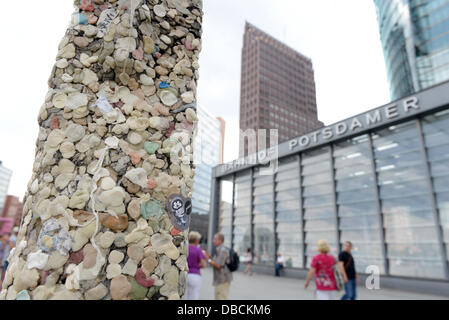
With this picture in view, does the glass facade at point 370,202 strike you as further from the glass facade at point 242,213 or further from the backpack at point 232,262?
the backpack at point 232,262

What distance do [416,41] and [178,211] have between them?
48877mm

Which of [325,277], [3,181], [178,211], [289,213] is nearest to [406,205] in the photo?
[289,213]

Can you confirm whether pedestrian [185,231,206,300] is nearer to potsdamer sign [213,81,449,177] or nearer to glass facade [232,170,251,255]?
potsdamer sign [213,81,449,177]

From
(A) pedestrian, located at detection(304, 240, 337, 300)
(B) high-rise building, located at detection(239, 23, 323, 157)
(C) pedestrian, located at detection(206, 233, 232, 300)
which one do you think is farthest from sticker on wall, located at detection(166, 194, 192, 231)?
(B) high-rise building, located at detection(239, 23, 323, 157)

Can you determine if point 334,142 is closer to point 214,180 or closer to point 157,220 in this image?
point 214,180

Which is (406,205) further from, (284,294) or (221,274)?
(221,274)

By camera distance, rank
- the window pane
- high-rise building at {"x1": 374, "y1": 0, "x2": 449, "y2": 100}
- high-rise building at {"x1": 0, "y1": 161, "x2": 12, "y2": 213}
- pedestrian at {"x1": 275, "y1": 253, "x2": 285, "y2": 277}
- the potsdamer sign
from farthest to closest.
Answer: high-rise building at {"x1": 0, "y1": 161, "x2": 12, "y2": 213}
high-rise building at {"x1": 374, "y1": 0, "x2": 449, "y2": 100}
pedestrian at {"x1": 275, "y1": 253, "x2": 285, "y2": 277}
the potsdamer sign
the window pane

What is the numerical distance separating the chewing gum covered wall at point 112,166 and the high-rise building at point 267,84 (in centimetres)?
8468

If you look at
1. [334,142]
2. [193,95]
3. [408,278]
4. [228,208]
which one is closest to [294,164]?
[334,142]

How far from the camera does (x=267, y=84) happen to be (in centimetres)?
9400

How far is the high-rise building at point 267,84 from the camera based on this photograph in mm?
88250

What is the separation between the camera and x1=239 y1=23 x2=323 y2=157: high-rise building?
88250mm

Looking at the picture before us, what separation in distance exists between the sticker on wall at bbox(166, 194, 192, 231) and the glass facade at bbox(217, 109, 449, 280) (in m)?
13.0

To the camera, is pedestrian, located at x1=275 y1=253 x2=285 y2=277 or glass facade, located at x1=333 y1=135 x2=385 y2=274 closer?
glass facade, located at x1=333 y1=135 x2=385 y2=274
